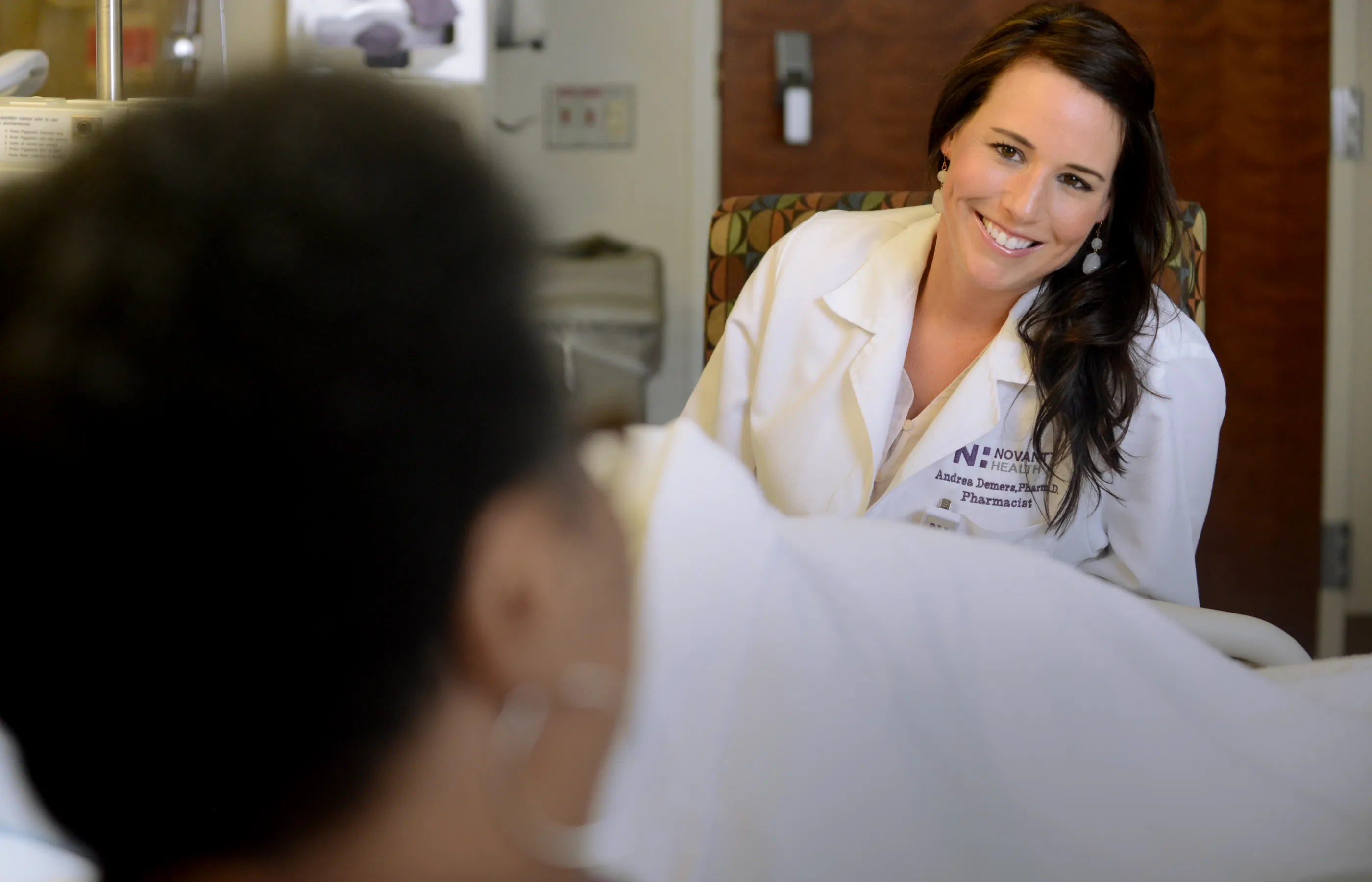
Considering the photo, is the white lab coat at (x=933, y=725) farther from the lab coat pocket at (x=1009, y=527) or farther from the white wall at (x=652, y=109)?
the white wall at (x=652, y=109)

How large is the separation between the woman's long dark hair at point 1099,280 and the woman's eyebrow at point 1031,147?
0.06 meters

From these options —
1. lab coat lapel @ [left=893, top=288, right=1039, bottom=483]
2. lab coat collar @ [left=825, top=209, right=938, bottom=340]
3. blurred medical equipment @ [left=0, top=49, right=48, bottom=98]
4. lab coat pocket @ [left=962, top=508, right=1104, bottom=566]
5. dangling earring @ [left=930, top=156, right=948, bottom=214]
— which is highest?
blurred medical equipment @ [left=0, top=49, right=48, bottom=98]

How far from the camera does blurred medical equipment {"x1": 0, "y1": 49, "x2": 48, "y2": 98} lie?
1738 mm

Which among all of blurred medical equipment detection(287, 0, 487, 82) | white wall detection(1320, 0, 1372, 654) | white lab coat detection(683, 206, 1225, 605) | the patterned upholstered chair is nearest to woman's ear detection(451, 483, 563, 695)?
white lab coat detection(683, 206, 1225, 605)

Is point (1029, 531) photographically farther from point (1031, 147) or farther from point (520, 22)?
point (520, 22)

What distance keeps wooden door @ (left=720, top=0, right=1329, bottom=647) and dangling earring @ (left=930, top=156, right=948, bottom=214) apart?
1.16 m

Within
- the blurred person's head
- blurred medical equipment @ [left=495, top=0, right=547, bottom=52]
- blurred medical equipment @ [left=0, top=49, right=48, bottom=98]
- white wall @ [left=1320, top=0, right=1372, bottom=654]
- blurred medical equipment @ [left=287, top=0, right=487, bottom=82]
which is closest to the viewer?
the blurred person's head


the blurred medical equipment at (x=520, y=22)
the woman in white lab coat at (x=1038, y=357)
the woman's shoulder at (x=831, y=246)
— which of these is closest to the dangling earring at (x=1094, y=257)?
the woman in white lab coat at (x=1038, y=357)

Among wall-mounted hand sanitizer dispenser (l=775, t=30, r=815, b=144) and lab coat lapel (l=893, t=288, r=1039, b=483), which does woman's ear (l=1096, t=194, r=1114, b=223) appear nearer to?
lab coat lapel (l=893, t=288, r=1039, b=483)

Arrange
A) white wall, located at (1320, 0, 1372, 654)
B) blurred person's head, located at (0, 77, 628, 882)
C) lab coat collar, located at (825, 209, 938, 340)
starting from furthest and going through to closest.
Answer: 1. white wall, located at (1320, 0, 1372, 654)
2. lab coat collar, located at (825, 209, 938, 340)
3. blurred person's head, located at (0, 77, 628, 882)

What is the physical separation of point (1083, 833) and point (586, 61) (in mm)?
2486

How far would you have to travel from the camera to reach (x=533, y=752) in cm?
40

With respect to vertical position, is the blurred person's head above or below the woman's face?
below

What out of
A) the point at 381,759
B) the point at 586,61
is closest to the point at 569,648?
the point at 381,759
